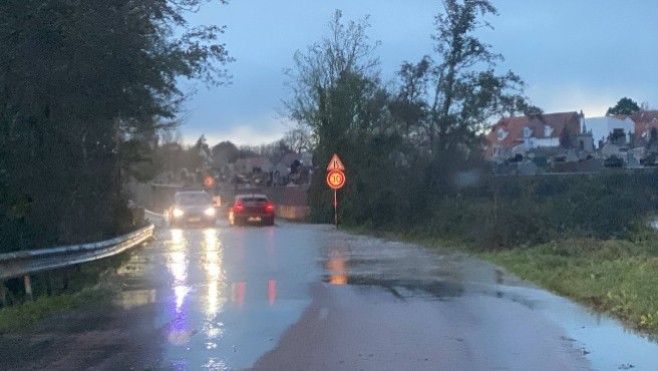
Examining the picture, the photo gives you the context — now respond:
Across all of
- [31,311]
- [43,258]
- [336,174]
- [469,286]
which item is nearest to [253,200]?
[336,174]

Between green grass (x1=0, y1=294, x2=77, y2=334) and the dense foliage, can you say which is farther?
the dense foliage

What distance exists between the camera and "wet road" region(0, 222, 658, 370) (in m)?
9.38

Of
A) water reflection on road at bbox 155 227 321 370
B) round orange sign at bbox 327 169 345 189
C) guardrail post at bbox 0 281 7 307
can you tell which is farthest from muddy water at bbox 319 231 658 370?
round orange sign at bbox 327 169 345 189

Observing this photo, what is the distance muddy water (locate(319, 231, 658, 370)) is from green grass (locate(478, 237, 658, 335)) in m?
0.29

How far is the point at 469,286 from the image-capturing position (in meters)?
15.3

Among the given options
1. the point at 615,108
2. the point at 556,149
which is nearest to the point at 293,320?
the point at 615,108

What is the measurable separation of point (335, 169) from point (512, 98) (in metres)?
6.76

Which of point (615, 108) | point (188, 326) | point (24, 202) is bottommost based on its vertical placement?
point (188, 326)

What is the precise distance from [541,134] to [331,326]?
37.2 meters

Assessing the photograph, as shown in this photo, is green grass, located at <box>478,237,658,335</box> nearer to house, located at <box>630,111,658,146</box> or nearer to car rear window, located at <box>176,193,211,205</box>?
house, located at <box>630,111,658,146</box>

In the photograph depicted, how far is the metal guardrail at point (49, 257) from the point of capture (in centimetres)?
1344

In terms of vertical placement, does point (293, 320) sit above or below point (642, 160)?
below

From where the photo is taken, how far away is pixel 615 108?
1321 inches

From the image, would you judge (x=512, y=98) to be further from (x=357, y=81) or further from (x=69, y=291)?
(x=69, y=291)
